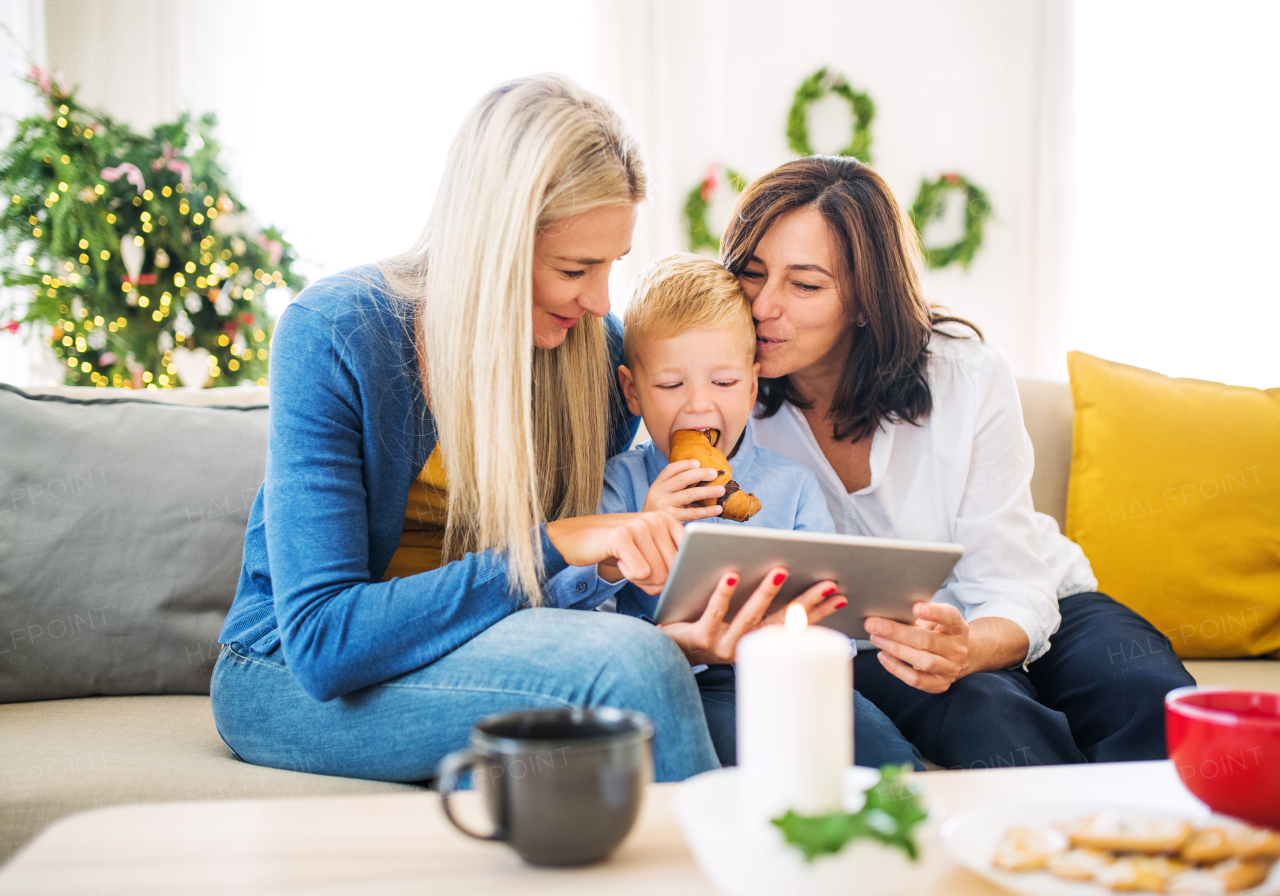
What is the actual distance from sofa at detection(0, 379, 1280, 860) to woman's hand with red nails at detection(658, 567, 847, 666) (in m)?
0.40

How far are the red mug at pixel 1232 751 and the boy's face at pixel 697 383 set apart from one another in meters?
0.86

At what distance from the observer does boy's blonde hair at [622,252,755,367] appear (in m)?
1.51

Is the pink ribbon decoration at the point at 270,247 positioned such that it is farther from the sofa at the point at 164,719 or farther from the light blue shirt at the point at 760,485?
Result: the light blue shirt at the point at 760,485

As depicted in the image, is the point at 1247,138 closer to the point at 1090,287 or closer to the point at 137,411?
the point at 1090,287

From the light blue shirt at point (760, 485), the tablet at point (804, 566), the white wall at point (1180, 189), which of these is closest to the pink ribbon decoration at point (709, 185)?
the white wall at point (1180, 189)

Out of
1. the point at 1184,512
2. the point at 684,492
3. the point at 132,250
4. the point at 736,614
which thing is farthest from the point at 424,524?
the point at 132,250

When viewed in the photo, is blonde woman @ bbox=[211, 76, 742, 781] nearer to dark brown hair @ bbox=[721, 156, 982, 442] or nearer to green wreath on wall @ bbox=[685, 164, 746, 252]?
dark brown hair @ bbox=[721, 156, 982, 442]

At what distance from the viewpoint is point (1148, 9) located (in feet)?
14.3

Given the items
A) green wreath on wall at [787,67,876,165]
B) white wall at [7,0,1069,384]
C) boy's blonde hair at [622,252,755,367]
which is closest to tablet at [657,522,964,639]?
boy's blonde hair at [622,252,755,367]

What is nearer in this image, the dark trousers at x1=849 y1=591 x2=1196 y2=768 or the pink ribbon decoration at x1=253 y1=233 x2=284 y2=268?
the dark trousers at x1=849 y1=591 x2=1196 y2=768

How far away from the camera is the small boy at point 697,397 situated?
1.50m

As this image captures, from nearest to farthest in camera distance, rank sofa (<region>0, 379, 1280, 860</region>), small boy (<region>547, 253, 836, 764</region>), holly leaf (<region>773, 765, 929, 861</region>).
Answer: holly leaf (<region>773, 765, 929, 861</region>) < sofa (<region>0, 379, 1280, 860</region>) < small boy (<region>547, 253, 836, 764</region>)

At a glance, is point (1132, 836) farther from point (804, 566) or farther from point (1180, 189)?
point (1180, 189)

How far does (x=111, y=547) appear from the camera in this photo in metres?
1.59
